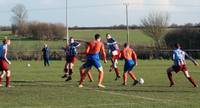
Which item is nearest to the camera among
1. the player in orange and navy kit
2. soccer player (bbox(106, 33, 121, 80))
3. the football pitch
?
the football pitch

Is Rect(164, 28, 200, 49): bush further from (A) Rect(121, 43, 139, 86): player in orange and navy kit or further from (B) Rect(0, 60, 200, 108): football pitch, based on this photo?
(B) Rect(0, 60, 200, 108): football pitch

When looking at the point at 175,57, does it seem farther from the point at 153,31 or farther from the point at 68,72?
the point at 153,31

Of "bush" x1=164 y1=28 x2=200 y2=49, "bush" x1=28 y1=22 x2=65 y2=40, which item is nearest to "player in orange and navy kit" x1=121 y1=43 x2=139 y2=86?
"bush" x1=164 y1=28 x2=200 y2=49

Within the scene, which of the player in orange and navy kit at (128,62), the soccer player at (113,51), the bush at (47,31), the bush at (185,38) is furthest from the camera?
the bush at (47,31)

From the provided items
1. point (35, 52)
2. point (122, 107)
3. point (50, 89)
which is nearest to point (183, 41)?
point (35, 52)

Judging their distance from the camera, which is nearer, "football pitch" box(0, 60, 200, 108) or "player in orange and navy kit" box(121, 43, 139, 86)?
"football pitch" box(0, 60, 200, 108)

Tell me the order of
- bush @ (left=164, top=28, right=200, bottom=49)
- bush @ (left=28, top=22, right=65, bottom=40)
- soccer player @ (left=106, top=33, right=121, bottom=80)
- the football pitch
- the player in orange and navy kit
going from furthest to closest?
bush @ (left=28, top=22, right=65, bottom=40)
bush @ (left=164, top=28, right=200, bottom=49)
soccer player @ (left=106, top=33, right=121, bottom=80)
the player in orange and navy kit
the football pitch

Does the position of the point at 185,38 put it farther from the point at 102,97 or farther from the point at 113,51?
the point at 102,97

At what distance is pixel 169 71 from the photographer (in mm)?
24781

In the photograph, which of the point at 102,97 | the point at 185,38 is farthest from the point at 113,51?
the point at 185,38

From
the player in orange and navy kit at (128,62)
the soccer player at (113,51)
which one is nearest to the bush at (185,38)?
the soccer player at (113,51)

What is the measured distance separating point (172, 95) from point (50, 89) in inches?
196

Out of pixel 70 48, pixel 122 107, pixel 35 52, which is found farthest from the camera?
pixel 35 52

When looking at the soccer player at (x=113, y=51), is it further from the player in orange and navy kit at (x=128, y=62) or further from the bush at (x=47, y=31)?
the bush at (x=47, y=31)
